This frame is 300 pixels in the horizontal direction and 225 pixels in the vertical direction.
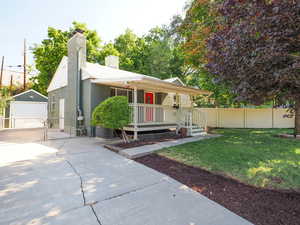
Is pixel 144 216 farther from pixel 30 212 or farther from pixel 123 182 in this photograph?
pixel 30 212

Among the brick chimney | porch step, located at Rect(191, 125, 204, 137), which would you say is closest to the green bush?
the brick chimney

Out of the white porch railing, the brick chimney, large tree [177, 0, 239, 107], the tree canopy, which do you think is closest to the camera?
large tree [177, 0, 239, 107]

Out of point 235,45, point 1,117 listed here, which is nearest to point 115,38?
point 1,117

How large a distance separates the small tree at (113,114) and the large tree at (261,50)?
4.20 m

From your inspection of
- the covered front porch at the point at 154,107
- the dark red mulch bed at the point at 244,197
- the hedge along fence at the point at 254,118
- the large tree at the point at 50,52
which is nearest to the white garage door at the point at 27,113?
the large tree at the point at 50,52

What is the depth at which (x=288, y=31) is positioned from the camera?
228 centimetres

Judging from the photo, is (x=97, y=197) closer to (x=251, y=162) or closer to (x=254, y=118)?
(x=251, y=162)

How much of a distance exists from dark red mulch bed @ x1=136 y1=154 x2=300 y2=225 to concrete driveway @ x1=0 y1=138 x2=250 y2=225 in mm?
237

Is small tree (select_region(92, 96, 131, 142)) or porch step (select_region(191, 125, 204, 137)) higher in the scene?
small tree (select_region(92, 96, 131, 142))

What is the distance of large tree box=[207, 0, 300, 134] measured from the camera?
7.51 feet

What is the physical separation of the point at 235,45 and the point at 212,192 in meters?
2.73

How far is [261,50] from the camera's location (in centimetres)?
241

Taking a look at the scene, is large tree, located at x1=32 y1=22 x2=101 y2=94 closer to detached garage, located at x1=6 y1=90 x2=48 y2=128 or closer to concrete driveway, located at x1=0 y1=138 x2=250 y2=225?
detached garage, located at x1=6 y1=90 x2=48 y2=128

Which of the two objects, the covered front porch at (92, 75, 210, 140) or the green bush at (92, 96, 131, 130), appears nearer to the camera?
the green bush at (92, 96, 131, 130)
